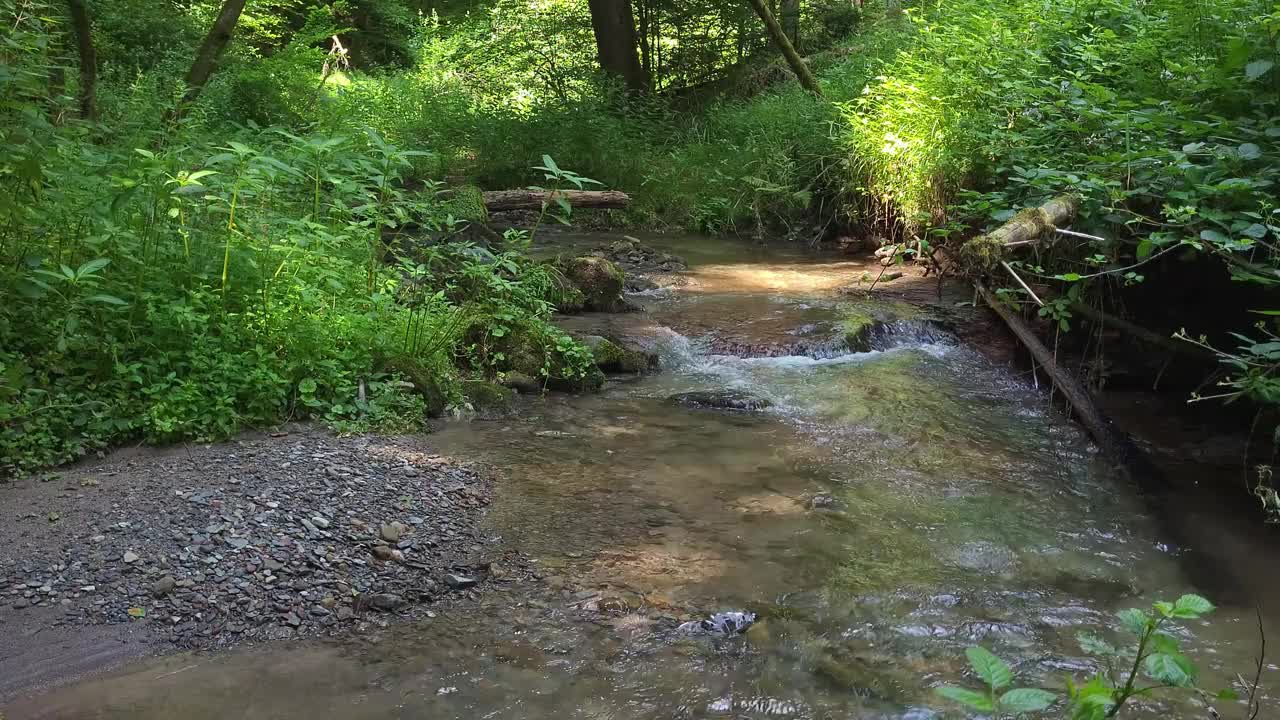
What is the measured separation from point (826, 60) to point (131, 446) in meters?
15.8

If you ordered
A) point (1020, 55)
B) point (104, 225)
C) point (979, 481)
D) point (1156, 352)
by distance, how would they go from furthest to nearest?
1. point (1020, 55)
2. point (1156, 352)
3. point (979, 481)
4. point (104, 225)

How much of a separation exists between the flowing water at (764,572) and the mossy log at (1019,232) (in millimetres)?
1422

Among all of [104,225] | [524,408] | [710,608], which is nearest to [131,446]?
[104,225]

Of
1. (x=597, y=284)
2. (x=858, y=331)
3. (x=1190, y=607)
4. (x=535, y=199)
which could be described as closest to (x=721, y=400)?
(x=858, y=331)

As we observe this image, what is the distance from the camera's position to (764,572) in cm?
438

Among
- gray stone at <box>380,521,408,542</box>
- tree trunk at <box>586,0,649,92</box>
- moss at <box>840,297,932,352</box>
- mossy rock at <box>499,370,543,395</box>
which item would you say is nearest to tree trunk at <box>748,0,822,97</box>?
tree trunk at <box>586,0,649,92</box>

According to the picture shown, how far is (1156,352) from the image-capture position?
7117mm

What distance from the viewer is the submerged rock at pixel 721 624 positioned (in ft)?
12.6

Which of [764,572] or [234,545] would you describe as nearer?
[234,545]

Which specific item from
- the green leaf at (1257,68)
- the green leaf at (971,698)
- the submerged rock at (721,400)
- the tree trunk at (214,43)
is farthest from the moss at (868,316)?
the tree trunk at (214,43)

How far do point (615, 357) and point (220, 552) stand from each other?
4175 mm

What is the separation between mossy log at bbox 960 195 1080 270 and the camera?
17.2ft

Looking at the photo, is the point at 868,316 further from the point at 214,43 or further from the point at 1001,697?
the point at 214,43

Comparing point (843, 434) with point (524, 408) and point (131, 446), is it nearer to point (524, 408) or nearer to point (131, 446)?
point (524, 408)
